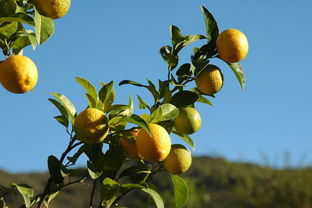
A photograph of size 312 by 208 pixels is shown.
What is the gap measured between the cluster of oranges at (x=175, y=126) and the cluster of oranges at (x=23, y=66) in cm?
13

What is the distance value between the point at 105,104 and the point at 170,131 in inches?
6.7

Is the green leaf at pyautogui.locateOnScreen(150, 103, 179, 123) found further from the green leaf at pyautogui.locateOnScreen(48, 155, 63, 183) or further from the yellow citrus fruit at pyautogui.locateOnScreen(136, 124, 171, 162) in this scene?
the green leaf at pyautogui.locateOnScreen(48, 155, 63, 183)

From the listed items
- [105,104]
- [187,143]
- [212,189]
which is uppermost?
[105,104]

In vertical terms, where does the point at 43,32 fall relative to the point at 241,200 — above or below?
above

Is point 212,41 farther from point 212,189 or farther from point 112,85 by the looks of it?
point 212,189

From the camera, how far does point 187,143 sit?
123cm

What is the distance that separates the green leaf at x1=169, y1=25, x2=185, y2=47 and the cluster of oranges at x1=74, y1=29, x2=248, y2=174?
92mm

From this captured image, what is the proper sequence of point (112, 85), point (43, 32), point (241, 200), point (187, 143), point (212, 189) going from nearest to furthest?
point (43, 32) < point (112, 85) < point (187, 143) < point (241, 200) < point (212, 189)

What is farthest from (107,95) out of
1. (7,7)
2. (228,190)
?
(228,190)

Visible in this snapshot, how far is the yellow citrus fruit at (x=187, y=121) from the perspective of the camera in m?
1.13

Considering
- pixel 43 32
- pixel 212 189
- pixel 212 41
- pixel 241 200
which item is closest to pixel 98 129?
pixel 43 32

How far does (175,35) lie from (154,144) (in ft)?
1.09

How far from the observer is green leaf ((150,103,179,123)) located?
108 cm

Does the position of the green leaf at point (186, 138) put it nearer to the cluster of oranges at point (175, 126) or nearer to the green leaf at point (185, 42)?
the cluster of oranges at point (175, 126)
